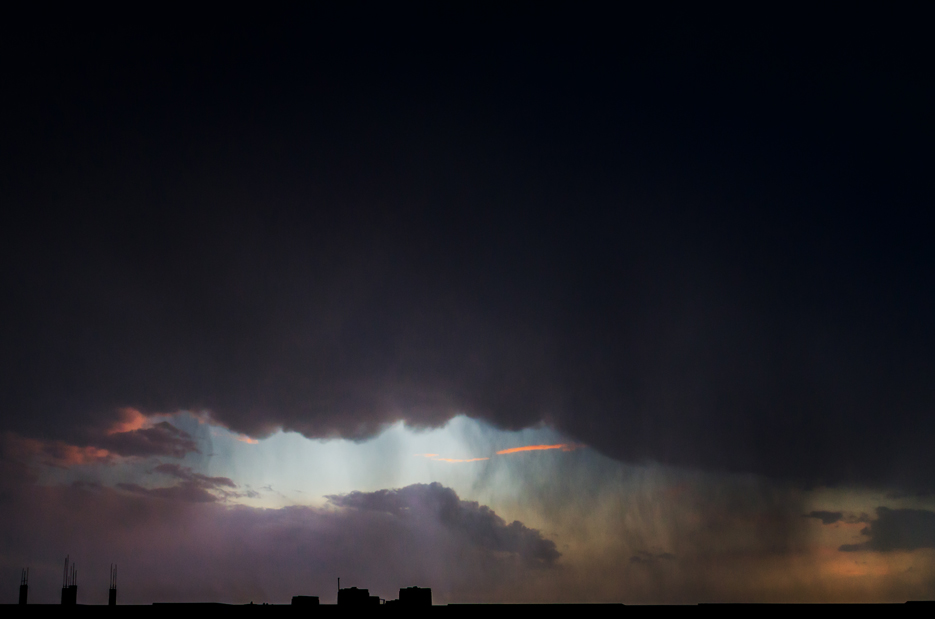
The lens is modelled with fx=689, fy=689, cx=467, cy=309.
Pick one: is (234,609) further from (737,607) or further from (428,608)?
(737,607)

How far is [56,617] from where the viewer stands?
58.1 metres

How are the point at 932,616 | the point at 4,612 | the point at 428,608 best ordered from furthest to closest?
1. the point at 428,608
2. the point at 932,616
3. the point at 4,612

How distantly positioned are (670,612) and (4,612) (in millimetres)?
58300

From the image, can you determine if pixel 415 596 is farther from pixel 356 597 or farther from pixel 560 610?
pixel 560 610

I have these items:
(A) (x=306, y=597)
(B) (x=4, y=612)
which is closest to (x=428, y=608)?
(A) (x=306, y=597)

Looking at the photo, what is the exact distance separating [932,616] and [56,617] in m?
Result: 76.8

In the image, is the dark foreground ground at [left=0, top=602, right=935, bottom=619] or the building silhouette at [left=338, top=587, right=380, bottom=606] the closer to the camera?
the dark foreground ground at [left=0, top=602, right=935, bottom=619]

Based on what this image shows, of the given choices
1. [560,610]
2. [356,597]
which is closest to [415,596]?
[356,597]

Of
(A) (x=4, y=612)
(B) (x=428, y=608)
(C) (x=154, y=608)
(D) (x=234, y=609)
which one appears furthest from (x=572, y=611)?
(A) (x=4, y=612)

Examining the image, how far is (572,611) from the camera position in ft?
209

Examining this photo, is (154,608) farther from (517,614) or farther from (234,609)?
(517,614)

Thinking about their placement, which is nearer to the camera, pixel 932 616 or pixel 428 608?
pixel 932 616

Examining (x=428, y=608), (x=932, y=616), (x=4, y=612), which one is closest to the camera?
(x=4, y=612)

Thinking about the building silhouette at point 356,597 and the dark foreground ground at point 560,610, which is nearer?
the dark foreground ground at point 560,610
